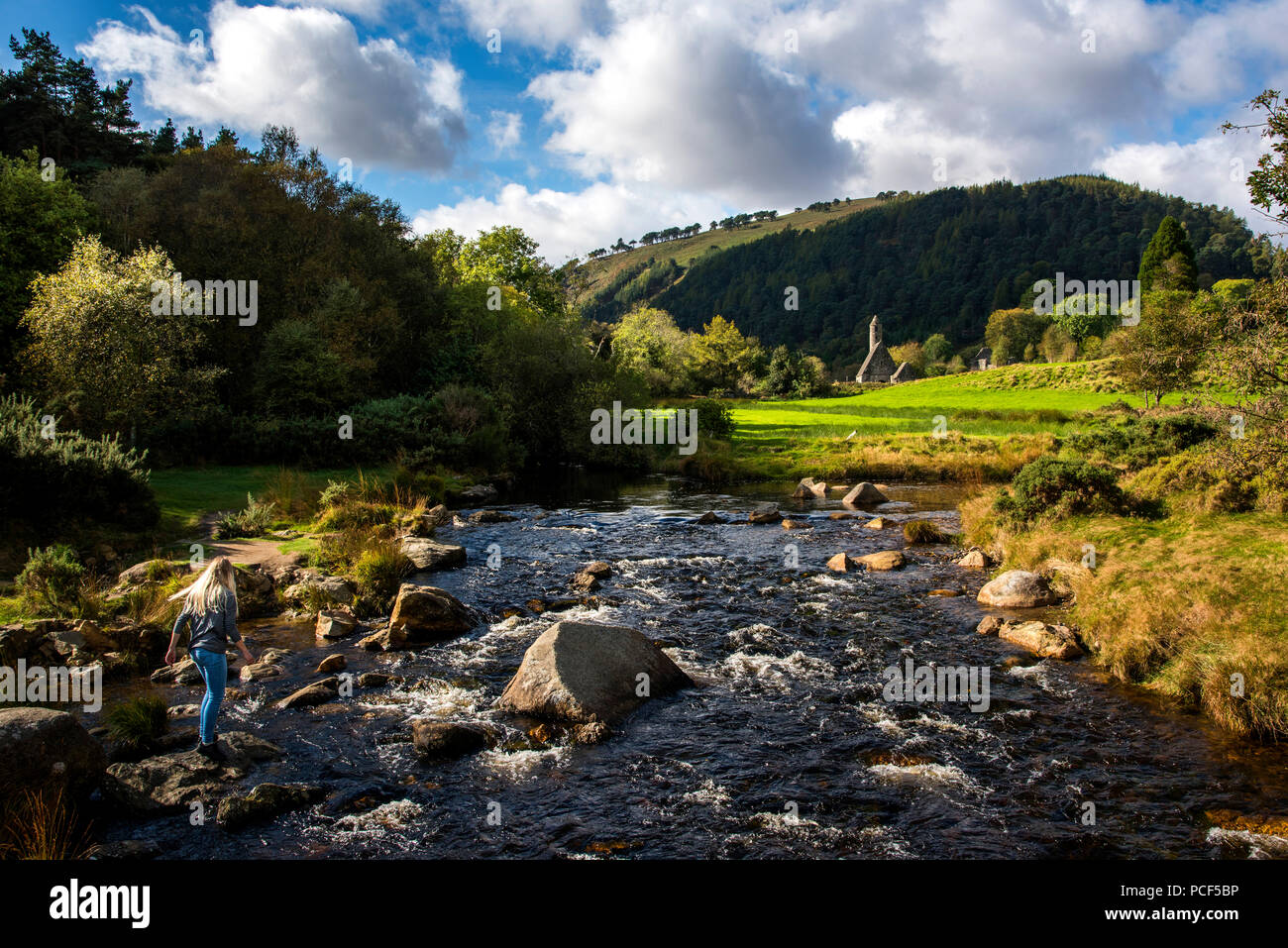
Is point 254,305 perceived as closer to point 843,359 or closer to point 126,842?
point 126,842

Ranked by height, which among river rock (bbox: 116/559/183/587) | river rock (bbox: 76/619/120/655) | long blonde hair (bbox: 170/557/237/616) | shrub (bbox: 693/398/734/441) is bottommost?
river rock (bbox: 76/619/120/655)

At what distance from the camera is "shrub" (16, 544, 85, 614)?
Answer: 14.8m

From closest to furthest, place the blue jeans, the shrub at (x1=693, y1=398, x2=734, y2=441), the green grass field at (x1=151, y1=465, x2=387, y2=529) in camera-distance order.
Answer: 1. the blue jeans
2. the green grass field at (x1=151, y1=465, x2=387, y2=529)
3. the shrub at (x1=693, y1=398, x2=734, y2=441)

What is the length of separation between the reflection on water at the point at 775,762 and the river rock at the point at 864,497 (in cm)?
1626

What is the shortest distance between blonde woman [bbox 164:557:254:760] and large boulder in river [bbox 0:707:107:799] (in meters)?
1.26

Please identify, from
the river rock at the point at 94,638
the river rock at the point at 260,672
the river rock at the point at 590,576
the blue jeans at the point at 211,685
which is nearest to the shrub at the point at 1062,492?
the river rock at the point at 590,576

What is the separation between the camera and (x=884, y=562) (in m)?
21.6

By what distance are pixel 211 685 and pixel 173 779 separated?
4.07ft

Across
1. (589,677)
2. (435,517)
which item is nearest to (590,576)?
(589,677)

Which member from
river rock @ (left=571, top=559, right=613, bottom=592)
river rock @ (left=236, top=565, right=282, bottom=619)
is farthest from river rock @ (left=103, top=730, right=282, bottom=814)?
river rock @ (left=571, top=559, right=613, bottom=592)

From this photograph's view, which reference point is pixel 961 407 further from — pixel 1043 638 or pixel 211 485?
pixel 211 485

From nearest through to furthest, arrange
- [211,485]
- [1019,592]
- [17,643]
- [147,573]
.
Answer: [17,643] < [147,573] < [1019,592] < [211,485]

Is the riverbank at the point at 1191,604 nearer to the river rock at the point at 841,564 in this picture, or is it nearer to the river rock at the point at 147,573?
the river rock at the point at 841,564

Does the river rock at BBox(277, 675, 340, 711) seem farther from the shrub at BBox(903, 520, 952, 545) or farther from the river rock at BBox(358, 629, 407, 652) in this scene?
the shrub at BBox(903, 520, 952, 545)
